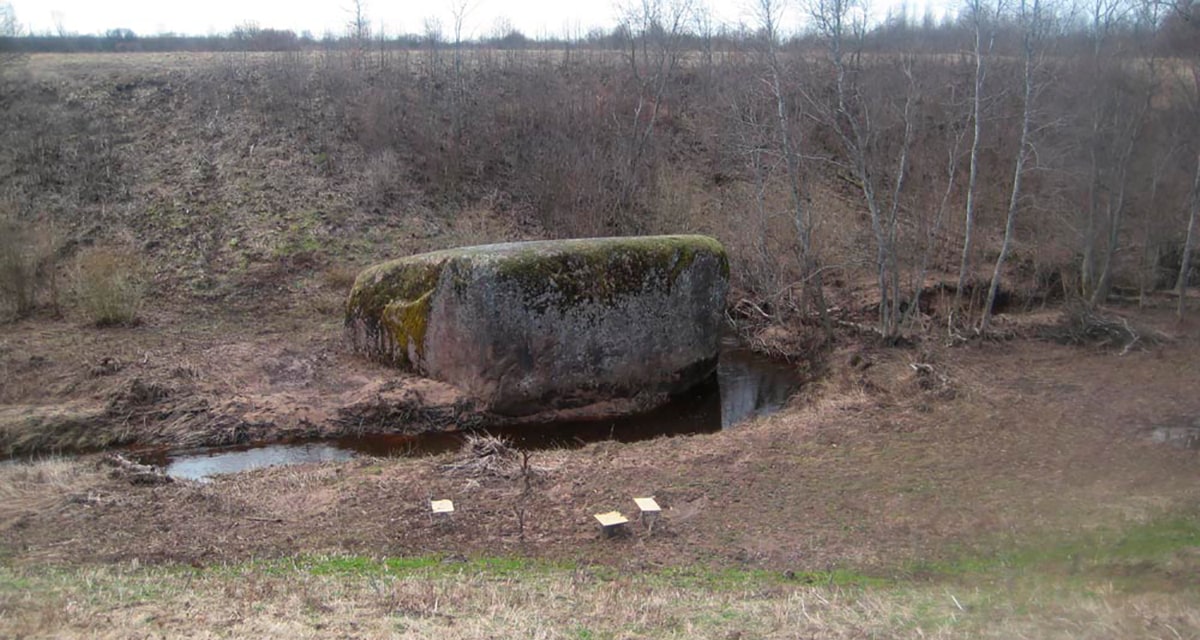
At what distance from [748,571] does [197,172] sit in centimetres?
2046

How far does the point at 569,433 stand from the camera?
12.6m

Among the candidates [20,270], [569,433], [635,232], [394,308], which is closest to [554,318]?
[569,433]

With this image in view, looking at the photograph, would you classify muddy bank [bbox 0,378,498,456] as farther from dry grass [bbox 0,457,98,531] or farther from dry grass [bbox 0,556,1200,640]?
dry grass [bbox 0,556,1200,640]

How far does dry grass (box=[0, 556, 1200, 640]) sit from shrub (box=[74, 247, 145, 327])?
10.8m

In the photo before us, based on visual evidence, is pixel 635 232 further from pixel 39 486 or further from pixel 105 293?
pixel 39 486

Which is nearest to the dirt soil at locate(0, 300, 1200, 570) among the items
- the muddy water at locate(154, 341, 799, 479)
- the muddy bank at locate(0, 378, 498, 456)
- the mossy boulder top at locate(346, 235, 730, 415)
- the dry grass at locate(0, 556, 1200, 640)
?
the muddy bank at locate(0, 378, 498, 456)

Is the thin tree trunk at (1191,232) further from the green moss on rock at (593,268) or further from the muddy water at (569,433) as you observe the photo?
the green moss on rock at (593,268)

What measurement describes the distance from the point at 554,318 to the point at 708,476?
4263 mm

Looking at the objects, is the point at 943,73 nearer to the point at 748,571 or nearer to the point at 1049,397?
the point at 1049,397

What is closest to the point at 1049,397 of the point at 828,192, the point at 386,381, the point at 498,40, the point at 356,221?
the point at 386,381

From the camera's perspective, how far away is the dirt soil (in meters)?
7.57

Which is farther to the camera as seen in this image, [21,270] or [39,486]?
[21,270]

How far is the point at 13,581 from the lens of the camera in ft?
19.6

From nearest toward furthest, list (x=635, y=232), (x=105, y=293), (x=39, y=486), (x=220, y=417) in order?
1. (x=39, y=486)
2. (x=220, y=417)
3. (x=105, y=293)
4. (x=635, y=232)
